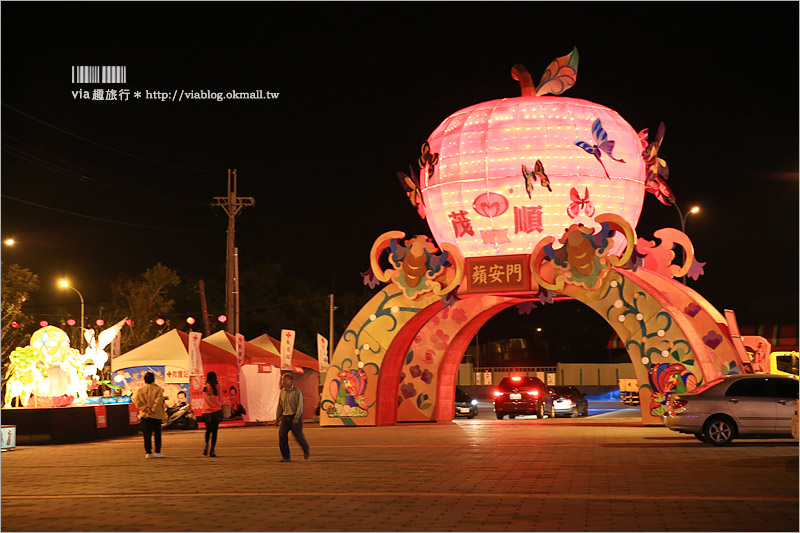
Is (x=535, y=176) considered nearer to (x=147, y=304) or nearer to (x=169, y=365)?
(x=169, y=365)

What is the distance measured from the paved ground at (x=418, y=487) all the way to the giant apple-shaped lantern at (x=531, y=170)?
7464 millimetres

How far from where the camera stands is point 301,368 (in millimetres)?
39281

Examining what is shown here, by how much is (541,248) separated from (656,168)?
4531mm

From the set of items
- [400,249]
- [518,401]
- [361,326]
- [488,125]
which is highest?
[488,125]

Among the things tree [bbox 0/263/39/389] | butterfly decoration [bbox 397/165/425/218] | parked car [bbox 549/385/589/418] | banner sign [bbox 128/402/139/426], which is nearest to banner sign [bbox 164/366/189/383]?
banner sign [bbox 128/402/139/426]

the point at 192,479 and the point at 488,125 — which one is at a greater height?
the point at 488,125

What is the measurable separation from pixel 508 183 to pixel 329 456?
37.8 feet

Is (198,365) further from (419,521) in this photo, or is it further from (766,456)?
(419,521)

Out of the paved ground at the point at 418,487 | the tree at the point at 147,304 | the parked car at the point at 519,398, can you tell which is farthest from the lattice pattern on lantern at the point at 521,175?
the tree at the point at 147,304

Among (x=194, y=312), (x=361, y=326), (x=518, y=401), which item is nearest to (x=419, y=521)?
(x=361, y=326)

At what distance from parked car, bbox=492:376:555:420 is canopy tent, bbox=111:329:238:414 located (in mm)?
9798

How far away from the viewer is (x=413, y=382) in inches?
1286

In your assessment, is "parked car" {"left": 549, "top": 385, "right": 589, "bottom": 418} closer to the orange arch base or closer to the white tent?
the orange arch base

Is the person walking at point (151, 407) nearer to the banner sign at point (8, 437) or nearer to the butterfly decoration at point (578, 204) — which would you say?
the banner sign at point (8, 437)
